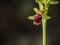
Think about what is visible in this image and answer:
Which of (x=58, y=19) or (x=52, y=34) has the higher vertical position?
(x=58, y=19)

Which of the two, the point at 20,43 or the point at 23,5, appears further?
the point at 23,5

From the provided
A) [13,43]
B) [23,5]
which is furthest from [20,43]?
[23,5]

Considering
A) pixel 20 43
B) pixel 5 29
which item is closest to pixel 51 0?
pixel 20 43

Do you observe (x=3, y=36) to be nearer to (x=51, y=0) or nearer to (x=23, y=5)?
(x=23, y=5)

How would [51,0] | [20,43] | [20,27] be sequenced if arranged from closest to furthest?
[51,0] → [20,43] → [20,27]

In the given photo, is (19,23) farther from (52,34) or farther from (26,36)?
(52,34)

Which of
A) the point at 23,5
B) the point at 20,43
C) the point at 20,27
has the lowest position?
the point at 20,43

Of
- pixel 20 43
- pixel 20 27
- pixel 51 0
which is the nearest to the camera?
pixel 51 0
